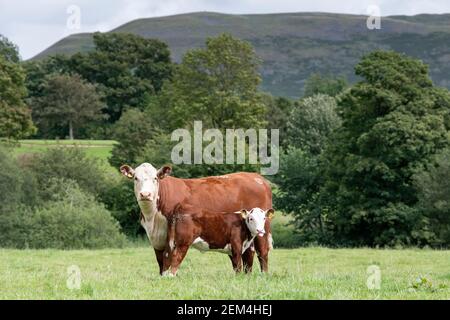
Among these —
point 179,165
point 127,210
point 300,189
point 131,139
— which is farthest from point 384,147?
point 131,139

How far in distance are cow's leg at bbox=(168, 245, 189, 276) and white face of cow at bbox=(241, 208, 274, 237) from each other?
3.84 feet

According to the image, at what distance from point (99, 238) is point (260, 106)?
28.1 metres

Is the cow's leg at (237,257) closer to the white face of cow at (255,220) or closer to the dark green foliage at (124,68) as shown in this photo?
the white face of cow at (255,220)

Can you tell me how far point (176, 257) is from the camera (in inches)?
526

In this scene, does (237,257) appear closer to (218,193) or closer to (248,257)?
(248,257)

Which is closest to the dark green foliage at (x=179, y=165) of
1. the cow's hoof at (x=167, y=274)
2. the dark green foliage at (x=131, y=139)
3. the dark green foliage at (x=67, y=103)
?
the dark green foliage at (x=131, y=139)

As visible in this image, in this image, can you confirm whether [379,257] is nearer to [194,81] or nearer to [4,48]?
[194,81]

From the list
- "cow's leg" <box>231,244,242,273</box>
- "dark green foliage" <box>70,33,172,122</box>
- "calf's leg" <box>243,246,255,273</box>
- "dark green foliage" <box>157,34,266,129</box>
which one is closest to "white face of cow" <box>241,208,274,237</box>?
"cow's leg" <box>231,244,242,273</box>

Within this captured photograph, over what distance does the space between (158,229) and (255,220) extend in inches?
64.6

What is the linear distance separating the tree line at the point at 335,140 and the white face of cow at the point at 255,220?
36377 mm

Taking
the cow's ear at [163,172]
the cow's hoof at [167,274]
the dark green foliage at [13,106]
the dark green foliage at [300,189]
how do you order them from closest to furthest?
the cow's hoof at [167,274], the cow's ear at [163,172], the dark green foliage at [300,189], the dark green foliage at [13,106]

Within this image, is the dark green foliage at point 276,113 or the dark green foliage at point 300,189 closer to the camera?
the dark green foliage at point 300,189

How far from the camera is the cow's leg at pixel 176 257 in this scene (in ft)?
43.7

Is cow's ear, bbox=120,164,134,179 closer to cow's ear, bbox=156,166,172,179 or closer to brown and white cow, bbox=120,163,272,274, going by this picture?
brown and white cow, bbox=120,163,272,274
